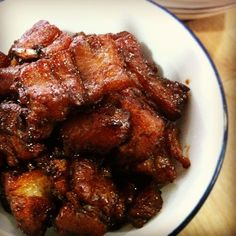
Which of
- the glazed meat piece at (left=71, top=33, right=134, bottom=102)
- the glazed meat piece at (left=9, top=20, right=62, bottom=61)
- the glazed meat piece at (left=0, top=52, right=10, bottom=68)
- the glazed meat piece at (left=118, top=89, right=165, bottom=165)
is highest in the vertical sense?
the glazed meat piece at (left=9, top=20, right=62, bottom=61)

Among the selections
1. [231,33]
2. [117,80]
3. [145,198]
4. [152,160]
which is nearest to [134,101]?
[117,80]

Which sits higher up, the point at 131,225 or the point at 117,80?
the point at 117,80

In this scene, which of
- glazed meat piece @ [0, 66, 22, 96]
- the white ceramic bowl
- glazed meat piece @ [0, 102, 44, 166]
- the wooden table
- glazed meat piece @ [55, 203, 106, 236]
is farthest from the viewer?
the white ceramic bowl

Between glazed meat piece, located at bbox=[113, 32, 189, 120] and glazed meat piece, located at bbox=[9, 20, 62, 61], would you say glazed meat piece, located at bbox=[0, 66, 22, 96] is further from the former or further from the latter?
glazed meat piece, located at bbox=[113, 32, 189, 120]

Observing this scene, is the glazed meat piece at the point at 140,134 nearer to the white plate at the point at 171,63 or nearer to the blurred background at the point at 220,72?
the white plate at the point at 171,63

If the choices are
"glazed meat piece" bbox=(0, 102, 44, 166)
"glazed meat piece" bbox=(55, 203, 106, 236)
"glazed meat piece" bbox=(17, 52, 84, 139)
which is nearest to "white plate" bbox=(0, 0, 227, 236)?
"glazed meat piece" bbox=(55, 203, 106, 236)

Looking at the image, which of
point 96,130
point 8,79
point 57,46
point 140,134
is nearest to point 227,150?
point 140,134

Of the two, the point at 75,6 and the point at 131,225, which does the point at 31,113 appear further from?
the point at 75,6

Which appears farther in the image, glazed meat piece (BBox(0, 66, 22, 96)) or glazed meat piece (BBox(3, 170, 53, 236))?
glazed meat piece (BBox(0, 66, 22, 96))
